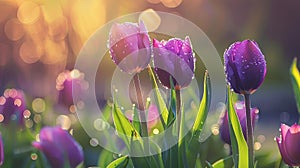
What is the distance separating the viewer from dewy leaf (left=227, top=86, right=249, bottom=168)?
110 cm

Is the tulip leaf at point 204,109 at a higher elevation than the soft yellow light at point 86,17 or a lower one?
higher

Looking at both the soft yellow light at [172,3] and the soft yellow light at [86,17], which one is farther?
the soft yellow light at [172,3]

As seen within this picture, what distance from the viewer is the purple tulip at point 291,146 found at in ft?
3.64

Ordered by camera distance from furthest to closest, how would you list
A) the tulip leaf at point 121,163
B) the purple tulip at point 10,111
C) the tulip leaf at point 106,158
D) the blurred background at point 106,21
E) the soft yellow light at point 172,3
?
the soft yellow light at point 172,3, the blurred background at point 106,21, the purple tulip at point 10,111, the tulip leaf at point 106,158, the tulip leaf at point 121,163

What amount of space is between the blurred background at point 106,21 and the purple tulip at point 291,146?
0.73 metres

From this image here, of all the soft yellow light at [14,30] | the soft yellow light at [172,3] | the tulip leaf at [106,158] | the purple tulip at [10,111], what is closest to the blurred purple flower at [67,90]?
the purple tulip at [10,111]

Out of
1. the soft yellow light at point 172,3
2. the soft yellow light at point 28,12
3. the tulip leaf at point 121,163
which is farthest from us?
the soft yellow light at point 172,3

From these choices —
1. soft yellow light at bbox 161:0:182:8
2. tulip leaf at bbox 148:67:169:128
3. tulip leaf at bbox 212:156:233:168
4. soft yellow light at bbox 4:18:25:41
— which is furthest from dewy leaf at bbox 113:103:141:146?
soft yellow light at bbox 161:0:182:8

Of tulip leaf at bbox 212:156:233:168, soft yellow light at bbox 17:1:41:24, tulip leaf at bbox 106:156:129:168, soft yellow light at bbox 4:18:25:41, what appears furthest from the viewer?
soft yellow light at bbox 4:18:25:41

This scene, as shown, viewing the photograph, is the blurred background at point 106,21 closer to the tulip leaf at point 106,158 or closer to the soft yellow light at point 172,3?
the soft yellow light at point 172,3

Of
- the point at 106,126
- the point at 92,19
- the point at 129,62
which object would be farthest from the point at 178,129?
the point at 92,19

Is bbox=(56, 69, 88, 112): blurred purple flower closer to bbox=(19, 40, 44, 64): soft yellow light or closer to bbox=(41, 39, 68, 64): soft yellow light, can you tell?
bbox=(41, 39, 68, 64): soft yellow light

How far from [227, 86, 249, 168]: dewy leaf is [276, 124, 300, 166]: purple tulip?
0.07 m

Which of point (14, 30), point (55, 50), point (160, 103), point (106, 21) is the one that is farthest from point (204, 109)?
point (14, 30)
